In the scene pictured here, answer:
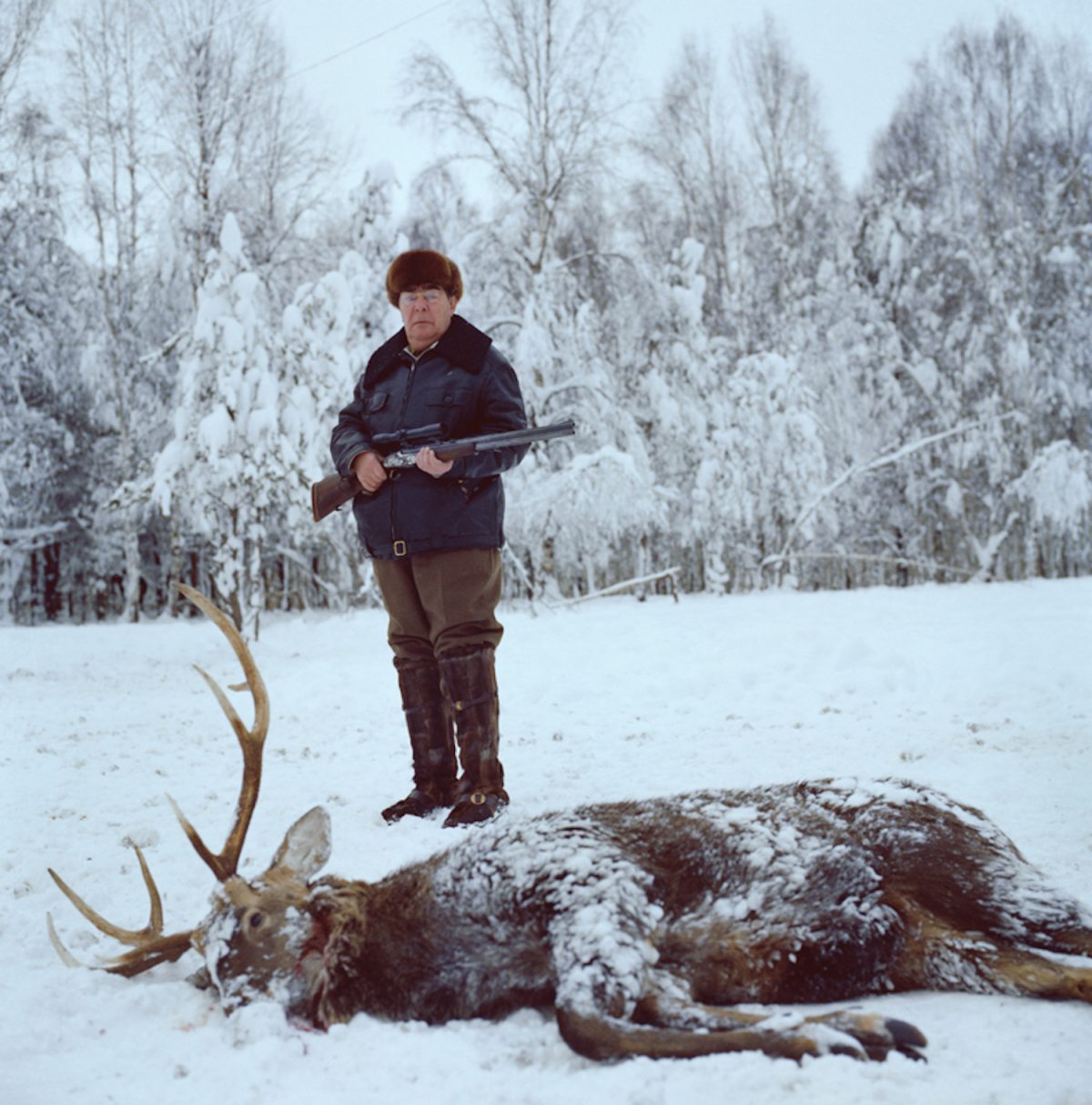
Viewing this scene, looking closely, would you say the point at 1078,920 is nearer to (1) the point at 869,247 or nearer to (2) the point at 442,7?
(2) the point at 442,7

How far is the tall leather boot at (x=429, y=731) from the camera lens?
2.22 metres

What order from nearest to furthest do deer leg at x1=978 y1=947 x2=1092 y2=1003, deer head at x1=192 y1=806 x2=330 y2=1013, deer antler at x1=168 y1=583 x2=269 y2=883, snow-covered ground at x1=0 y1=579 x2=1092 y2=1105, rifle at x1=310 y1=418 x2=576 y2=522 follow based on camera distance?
snow-covered ground at x1=0 y1=579 x2=1092 y2=1105, deer leg at x1=978 y1=947 x2=1092 y2=1003, deer head at x1=192 y1=806 x2=330 y2=1013, deer antler at x1=168 y1=583 x2=269 y2=883, rifle at x1=310 y1=418 x2=576 y2=522

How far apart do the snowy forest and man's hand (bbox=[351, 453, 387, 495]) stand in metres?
1.16

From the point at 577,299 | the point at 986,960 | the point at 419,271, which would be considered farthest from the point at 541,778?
the point at 577,299

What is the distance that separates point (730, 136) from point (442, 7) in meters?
1.26

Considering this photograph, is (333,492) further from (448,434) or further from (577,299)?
(577,299)

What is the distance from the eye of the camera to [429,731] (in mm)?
2244

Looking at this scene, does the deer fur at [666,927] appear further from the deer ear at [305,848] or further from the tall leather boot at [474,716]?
the tall leather boot at [474,716]

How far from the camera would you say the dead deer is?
122cm

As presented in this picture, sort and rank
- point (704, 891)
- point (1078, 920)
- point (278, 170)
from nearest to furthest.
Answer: point (1078, 920) < point (704, 891) < point (278, 170)

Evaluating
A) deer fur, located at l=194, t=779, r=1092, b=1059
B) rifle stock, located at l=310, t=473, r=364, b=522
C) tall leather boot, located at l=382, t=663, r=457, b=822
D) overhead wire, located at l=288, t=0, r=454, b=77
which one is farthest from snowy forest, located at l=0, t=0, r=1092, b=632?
tall leather boot, located at l=382, t=663, r=457, b=822

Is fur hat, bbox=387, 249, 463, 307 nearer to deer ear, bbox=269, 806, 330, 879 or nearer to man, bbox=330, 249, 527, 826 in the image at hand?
man, bbox=330, 249, 527, 826

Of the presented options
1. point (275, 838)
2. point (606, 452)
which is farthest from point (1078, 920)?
point (606, 452)

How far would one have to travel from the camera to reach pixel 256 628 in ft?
20.2
